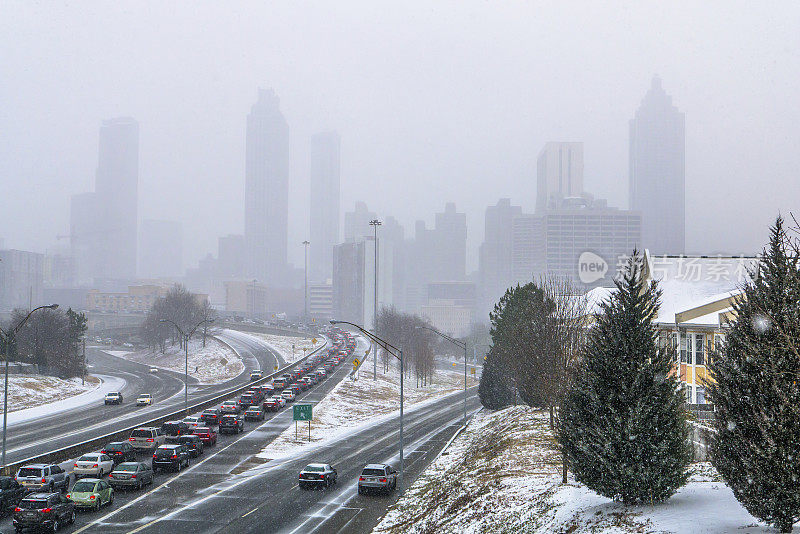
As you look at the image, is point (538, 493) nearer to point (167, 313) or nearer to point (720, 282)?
point (720, 282)

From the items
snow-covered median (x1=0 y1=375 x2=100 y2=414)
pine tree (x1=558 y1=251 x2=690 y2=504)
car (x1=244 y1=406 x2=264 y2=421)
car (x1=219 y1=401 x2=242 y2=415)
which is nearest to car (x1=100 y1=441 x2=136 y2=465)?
car (x1=219 y1=401 x2=242 y2=415)

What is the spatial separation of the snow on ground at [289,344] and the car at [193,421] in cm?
6677

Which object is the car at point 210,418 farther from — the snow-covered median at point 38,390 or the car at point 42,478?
the car at point 42,478

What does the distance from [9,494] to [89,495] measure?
3.56 meters

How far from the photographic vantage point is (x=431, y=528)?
32.1 metres

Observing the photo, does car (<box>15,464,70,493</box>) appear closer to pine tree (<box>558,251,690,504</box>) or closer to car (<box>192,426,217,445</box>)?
car (<box>192,426,217,445</box>)

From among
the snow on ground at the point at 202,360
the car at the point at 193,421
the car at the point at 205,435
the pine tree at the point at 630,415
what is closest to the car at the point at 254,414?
the car at the point at 193,421

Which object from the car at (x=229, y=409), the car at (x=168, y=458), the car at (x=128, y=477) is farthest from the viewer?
the car at (x=229, y=409)

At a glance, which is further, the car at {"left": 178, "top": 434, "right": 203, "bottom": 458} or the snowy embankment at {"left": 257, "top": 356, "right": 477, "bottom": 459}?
the snowy embankment at {"left": 257, "top": 356, "right": 477, "bottom": 459}

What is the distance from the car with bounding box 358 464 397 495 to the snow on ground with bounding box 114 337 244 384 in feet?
238

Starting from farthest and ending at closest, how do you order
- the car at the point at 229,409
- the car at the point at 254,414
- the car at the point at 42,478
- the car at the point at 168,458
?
1. the car at the point at 254,414
2. the car at the point at 229,409
3. the car at the point at 168,458
4. the car at the point at 42,478

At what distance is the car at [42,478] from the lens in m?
36.5

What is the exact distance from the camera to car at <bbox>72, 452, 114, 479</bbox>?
42844mm

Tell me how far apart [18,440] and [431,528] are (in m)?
40.4
